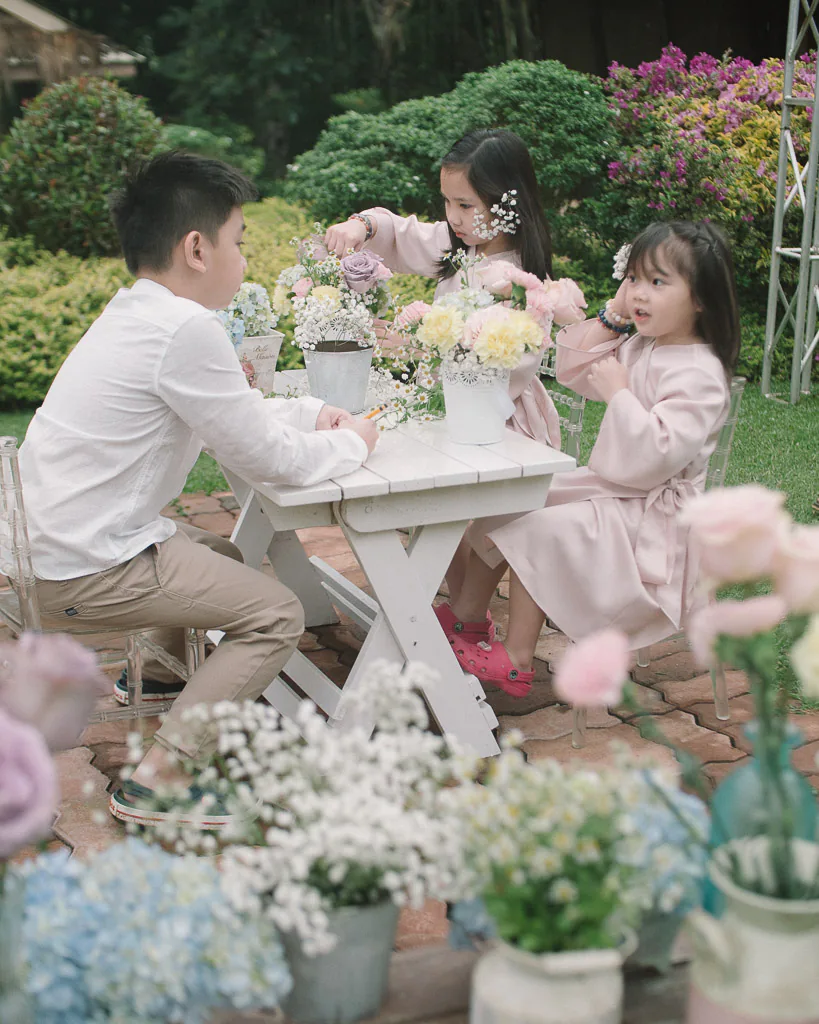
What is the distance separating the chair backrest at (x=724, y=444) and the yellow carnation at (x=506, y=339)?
572 millimetres

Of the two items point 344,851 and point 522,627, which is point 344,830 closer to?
point 344,851

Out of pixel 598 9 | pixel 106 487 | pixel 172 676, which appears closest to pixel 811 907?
pixel 106 487

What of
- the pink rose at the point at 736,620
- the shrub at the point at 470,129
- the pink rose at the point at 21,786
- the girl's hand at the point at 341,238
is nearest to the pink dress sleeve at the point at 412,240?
the girl's hand at the point at 341,238

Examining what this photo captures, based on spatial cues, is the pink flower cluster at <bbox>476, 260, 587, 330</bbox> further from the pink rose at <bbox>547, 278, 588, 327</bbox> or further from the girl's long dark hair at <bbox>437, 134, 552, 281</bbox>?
the girl's long dark hair at <bbox>437, 134, 552, 281</bbox>

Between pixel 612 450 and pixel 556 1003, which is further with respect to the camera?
pixel 612 450

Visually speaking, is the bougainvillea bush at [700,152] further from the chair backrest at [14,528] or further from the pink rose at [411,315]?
the chair backrest at [14,528]

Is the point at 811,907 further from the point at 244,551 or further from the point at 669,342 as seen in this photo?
the point at 244,551

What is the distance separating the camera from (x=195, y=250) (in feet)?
8.69

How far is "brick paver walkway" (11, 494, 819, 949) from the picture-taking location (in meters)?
2.70

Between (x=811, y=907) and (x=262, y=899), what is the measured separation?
25.1 inches

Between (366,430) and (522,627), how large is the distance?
0.71 m

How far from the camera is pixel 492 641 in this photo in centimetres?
338

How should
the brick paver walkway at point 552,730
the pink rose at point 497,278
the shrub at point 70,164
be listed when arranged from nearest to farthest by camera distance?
the brick paver walkway at point 552,730, the pink rose at point 497,278, the shrub at point 70,164

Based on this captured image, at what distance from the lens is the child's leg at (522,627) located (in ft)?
10.2
